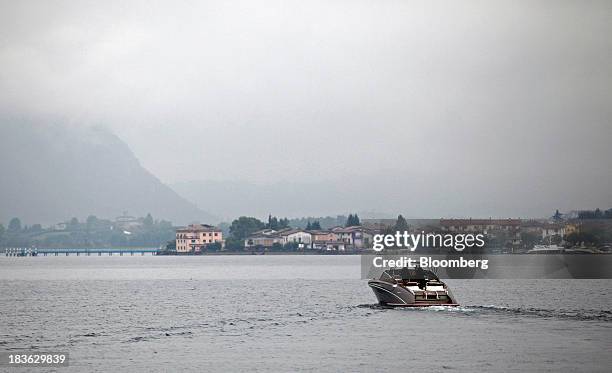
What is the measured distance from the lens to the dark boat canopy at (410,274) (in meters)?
82.1

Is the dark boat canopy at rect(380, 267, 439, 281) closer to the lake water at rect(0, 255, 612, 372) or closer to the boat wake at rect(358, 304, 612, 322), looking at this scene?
the boat wake at rect(358, 304, 612, 322)

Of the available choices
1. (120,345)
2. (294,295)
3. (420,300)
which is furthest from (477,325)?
(294,295)

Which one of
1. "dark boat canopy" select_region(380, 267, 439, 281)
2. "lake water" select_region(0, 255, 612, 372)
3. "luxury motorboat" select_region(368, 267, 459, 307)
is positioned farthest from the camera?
"dark boat canopy" select_region(380, 267, 439, 281)

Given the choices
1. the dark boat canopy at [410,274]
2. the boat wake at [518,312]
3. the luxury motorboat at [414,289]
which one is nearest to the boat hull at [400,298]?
the luxury motorboat at [414,289]

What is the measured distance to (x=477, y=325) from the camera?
69.8m

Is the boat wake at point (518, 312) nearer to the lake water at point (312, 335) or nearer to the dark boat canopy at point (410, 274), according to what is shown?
the lake water at point (312, 335)

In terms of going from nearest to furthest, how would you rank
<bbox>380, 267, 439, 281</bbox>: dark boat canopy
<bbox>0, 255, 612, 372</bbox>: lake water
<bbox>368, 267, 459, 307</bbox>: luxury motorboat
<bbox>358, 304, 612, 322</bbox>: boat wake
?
<bbox>0, 255, 612, 372</bbox>: lake water, <bbox>358, 304, 612, 322</bbox>: boat wake, <bbox>368, 267, 459, 307</bbox>: luxury motorboat, <bbox>380, 267, 439, 281</bbox>: dark boat canopy

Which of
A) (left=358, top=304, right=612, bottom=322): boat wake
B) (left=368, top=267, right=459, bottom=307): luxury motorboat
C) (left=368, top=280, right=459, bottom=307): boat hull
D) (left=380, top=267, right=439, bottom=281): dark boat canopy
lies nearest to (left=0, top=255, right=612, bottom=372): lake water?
(left=358, top=304, right=612, bottom=322): boat wake

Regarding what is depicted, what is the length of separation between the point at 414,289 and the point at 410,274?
7.79 ft

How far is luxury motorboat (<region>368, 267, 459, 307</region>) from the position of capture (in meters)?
80.4

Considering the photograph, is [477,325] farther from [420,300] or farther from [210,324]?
[210,324]

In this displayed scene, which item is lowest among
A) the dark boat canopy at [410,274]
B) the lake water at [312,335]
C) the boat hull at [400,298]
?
the lake water at [312,335]

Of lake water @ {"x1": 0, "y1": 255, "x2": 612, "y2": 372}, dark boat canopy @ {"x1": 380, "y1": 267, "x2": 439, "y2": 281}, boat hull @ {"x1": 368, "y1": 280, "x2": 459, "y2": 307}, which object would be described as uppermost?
dark boat canopy @ {"x1": 380, "y1": 267, "x2": 439, "y2": 281}

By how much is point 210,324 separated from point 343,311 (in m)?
16.3
